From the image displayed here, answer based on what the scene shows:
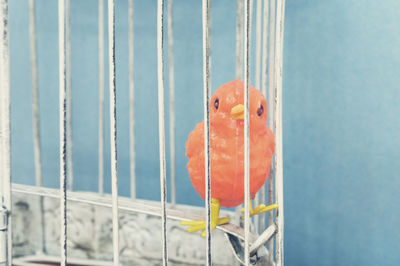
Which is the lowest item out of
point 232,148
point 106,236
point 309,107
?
point 106,236

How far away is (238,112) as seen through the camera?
533 mm

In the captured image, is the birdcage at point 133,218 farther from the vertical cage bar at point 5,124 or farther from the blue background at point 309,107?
the blue background at point 309,107

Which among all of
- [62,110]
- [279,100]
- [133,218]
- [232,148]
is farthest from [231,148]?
[133,218]

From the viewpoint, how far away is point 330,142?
103 centimetres

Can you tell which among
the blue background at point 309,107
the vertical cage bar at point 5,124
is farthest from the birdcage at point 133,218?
the blue background at point 309,107

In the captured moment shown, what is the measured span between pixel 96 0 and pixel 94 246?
89 centimetres

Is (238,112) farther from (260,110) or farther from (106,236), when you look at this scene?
(106,236)

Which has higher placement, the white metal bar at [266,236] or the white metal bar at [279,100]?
the white metal bar at [279,100]

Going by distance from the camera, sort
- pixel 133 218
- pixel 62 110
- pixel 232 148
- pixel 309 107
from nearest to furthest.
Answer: pixel 62 110 → pixel 232 148 → pixel 133 218 → pixel 309 107

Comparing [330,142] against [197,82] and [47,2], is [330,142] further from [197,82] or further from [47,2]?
[47,2]

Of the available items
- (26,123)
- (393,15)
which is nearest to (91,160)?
(26,123)

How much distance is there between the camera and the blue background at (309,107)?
952 millimetres

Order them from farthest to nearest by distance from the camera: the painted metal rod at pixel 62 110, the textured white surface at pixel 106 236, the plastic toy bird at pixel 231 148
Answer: the textured white surface at pixel 106 236
the plastic toy bird at pixel 231 148
the painted metal rod at pixel 62 110

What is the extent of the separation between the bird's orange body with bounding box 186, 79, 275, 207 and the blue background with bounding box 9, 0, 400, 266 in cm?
52
